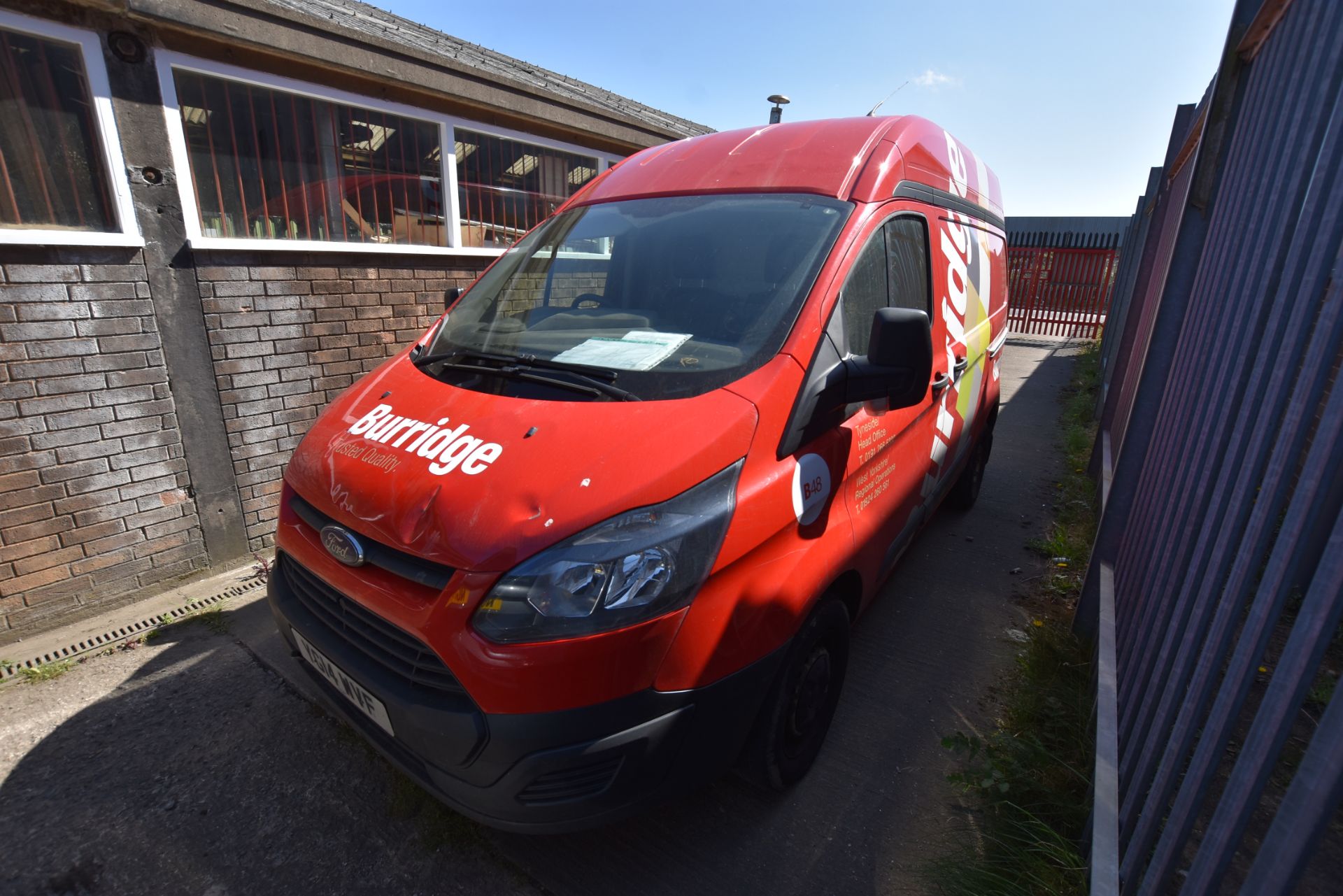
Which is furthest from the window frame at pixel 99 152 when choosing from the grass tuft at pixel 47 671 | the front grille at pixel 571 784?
the front grille at pixel 571 784

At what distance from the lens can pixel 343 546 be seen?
1.93 m

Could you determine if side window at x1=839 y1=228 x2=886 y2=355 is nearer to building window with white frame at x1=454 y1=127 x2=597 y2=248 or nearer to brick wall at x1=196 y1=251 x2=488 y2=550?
brick wall at x1=196 y1=251 x2=488 y2=550

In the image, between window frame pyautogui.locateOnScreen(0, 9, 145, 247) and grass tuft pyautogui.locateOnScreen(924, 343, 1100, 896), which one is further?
window frame pyautogui.locateOnScreen(0, 9, 145, 247)

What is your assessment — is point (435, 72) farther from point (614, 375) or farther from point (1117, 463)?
point (1117, 463)

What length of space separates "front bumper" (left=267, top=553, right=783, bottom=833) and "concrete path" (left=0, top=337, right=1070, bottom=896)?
0.50 metres

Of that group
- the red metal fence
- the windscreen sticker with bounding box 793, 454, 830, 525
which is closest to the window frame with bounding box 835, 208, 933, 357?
the windscreen sticker with bounding box 793, 454, 830, 525

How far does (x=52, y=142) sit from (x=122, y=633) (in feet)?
8.03

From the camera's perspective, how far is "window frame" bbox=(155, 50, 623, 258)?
3.42 meters

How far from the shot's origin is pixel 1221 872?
1065mm

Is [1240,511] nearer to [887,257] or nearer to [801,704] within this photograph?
[801,704]

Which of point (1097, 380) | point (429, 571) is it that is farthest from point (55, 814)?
point (1097, 380)

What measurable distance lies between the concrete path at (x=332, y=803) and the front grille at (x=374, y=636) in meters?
0.80

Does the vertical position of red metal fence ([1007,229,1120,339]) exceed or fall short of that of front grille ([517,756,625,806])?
it exceeds it

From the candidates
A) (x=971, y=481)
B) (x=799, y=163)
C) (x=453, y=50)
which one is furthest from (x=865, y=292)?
(x=453, y=50)
